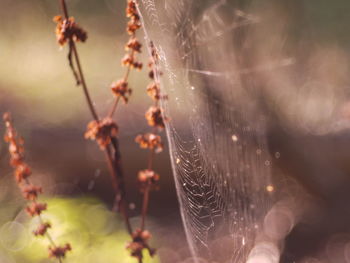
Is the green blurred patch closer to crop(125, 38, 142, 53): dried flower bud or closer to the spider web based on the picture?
the spider web

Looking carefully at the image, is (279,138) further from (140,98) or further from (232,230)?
(232,230)

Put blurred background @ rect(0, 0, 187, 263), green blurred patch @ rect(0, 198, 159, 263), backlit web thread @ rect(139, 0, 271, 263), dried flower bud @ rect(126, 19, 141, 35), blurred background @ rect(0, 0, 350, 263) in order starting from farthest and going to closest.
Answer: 1. blurred background @ rect(0, 0, 350, 263)
2. blurred background @ rect(0, 0, 187, 263)
3. green blurred patch @ rect(0, 198, 159, 263)
4. backlit web thread @ rect(139, 0, 271, 263)
5. dried flower bud @ rect(126, 19, 141, 35)

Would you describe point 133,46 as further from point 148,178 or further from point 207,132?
point 207,132

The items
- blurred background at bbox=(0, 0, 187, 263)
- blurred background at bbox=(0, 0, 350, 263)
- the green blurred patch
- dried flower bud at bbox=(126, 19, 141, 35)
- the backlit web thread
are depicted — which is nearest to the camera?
dried flower bud at bbox=(126, 19, 141, 35)

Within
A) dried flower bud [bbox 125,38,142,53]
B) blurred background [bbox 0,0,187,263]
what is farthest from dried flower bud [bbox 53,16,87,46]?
blurred background [bbox 0,0,187,263]

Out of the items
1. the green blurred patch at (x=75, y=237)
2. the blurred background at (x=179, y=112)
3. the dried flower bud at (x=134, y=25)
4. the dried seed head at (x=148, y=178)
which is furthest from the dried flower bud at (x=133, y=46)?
the blurred background at (x=179, y=112)

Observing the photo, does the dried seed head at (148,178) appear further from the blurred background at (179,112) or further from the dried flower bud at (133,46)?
the blurred background at (179,112)

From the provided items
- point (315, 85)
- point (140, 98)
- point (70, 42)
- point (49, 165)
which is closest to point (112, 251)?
point (70, 42)
